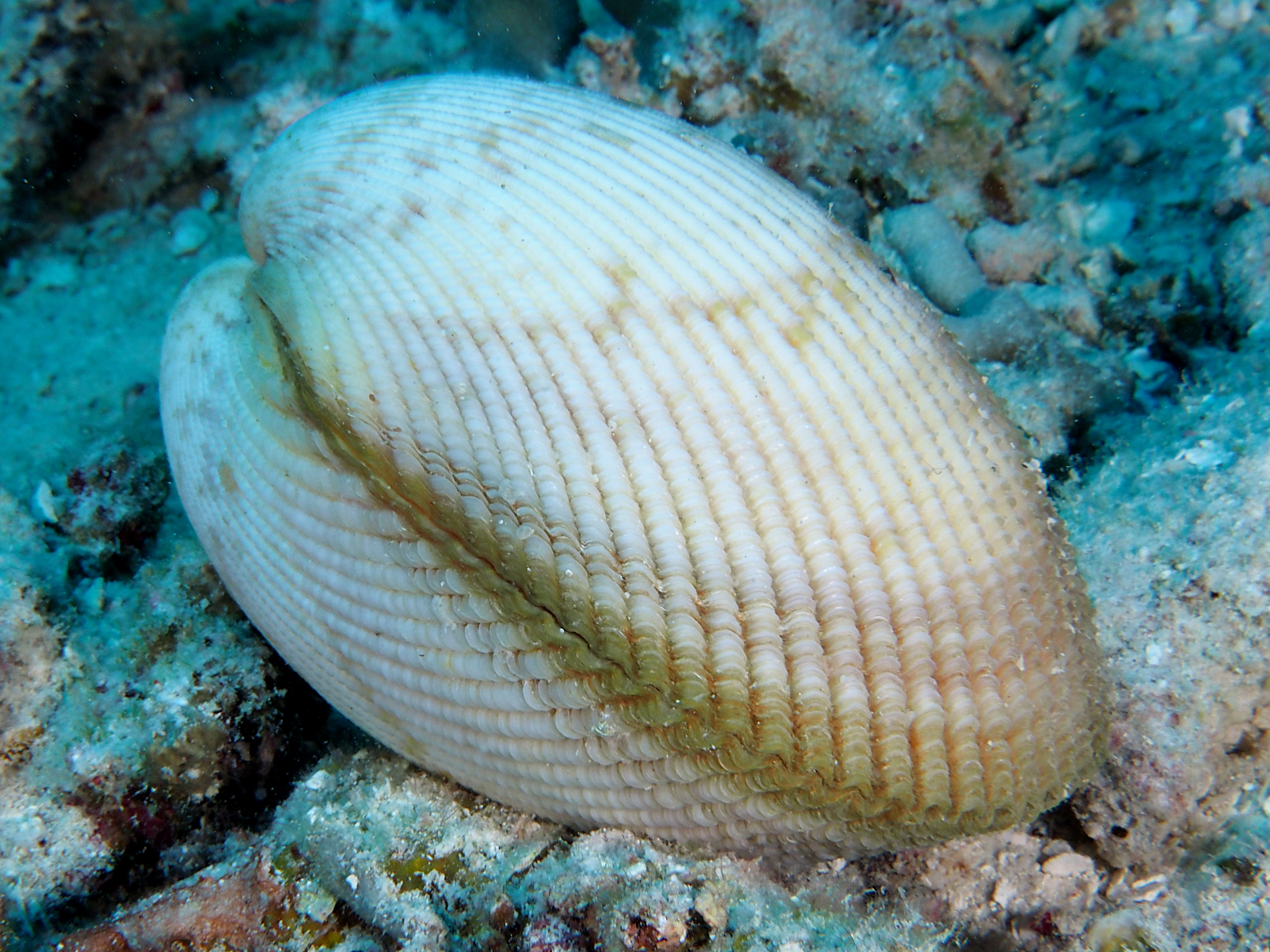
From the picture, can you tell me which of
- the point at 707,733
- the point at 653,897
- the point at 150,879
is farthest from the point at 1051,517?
the point at 150,879

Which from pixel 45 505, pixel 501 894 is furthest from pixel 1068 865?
pixel 45 505

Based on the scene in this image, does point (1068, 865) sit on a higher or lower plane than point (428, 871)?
higher

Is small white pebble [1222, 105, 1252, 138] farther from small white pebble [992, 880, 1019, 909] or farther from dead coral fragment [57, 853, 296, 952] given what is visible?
dead coral fragment [57, 853, 296, 952]

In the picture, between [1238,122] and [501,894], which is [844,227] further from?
[1238,122]

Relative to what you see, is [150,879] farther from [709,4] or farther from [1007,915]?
[709,4]

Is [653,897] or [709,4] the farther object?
[709,4]

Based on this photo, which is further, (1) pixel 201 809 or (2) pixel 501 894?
(1) pixel 201 809
